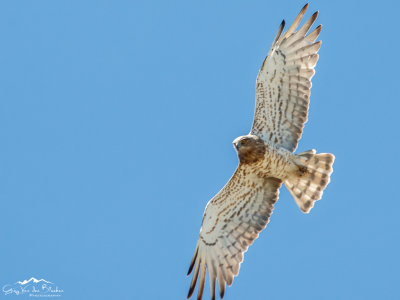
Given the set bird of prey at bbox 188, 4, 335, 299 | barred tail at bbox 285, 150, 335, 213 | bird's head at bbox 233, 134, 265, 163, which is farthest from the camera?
barred tail at bbox 285, 150, 335, 213

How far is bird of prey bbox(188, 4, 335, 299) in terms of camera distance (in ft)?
40.7

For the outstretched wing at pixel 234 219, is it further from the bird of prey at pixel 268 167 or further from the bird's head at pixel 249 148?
the bird's head at pixel 249 148

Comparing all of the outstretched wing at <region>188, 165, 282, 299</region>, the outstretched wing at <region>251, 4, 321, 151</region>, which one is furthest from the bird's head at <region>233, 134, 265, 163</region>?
the outstretched wing at <region>251, 4, 321, 151</region>

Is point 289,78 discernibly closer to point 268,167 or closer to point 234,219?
point 268,167

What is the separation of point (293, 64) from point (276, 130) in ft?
3.48

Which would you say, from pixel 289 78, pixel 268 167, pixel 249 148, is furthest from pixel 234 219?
pixel 289 78

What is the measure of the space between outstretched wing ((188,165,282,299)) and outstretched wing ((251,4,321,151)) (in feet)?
2.65

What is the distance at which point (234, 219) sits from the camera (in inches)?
505

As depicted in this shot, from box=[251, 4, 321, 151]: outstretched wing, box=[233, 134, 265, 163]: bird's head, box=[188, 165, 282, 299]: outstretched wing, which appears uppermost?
box=[251, 4, 321, 151]: outstretched wing

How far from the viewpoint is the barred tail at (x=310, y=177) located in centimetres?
1251

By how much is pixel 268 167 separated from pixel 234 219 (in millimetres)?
1049

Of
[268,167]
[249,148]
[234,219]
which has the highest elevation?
[249,148]

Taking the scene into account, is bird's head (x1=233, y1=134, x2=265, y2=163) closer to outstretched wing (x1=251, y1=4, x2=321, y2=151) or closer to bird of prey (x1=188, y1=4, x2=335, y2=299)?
bird of prey (x1=188, y1=4, x2=335, y2=299)

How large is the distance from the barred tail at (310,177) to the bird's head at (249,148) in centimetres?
64
